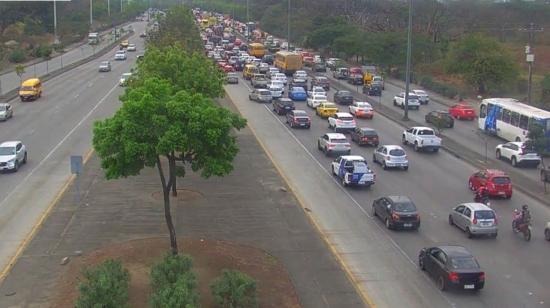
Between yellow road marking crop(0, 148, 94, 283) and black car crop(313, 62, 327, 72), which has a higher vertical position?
black car crop(313, 62, 327, 72)

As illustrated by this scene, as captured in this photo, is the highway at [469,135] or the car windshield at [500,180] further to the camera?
the highway at [469,135]

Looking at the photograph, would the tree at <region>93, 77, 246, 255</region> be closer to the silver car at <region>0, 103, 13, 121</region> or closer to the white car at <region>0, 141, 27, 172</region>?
the white car at <region>0, 141, 27, 172</region>

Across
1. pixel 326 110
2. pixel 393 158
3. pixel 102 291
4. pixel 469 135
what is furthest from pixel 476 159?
pixel 102 291

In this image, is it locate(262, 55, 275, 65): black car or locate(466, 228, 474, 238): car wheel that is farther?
locate(262, 55, 275, 65): black car

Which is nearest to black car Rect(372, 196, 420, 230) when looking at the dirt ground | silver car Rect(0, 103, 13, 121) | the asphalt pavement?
the asphalt pavement

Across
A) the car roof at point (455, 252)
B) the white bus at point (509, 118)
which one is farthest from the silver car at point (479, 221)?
the white bus at point (509, 118)

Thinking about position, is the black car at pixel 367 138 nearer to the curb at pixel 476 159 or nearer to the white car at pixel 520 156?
the curb at pixel 476 159

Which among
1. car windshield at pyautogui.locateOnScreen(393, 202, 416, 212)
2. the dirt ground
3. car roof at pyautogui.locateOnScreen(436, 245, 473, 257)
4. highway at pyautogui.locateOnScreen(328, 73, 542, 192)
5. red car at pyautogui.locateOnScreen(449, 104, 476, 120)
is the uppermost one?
car roof at pyautogui.locateOnScreen(436, 245, 473, 257)
